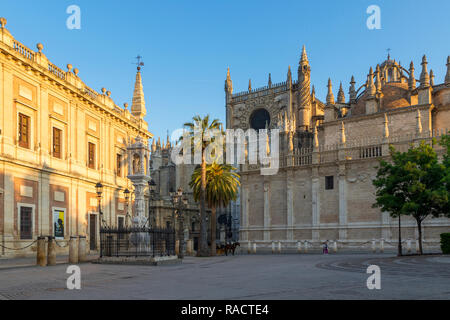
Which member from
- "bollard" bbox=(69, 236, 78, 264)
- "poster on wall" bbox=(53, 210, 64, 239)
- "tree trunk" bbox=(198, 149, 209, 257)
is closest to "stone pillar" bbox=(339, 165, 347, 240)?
"tree trunk" bbox=(198, 149, 209, 257)

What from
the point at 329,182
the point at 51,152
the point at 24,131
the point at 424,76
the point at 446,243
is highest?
the point at 424,76

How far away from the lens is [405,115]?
41.2 meters

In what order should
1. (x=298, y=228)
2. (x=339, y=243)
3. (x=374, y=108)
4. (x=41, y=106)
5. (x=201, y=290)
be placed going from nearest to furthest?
(x=201, y=290), (x=41, y=106), (x=339, y=243), (x=298, y=228), (x=374, y=108)

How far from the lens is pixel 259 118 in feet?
208

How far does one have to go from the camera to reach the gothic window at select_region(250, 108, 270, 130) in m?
62.7

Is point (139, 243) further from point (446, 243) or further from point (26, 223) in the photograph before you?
point (446, 243)

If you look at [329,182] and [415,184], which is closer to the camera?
[415,184]

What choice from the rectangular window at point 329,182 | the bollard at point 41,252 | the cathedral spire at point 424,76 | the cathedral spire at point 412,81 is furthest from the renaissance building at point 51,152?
the cathedral spire at point 412,81

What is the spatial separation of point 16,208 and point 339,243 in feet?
81.4

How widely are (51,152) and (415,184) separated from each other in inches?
859

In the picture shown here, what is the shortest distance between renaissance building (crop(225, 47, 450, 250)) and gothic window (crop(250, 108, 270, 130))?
39.0 feet

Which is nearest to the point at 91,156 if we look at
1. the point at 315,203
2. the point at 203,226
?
the point at 203,226
